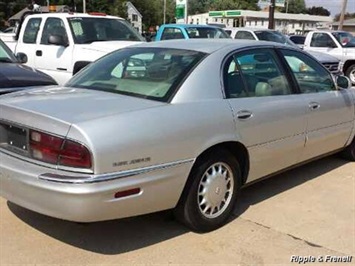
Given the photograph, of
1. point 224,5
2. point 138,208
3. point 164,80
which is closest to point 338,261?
point 138,208

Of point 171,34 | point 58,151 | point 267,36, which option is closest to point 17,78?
point 58,151

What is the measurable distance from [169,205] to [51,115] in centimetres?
112

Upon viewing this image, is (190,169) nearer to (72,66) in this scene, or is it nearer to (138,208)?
(138,208)

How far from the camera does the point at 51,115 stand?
11.5 feet

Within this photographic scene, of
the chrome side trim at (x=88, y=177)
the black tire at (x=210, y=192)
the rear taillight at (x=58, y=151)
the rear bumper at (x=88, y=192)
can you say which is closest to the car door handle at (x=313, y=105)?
the black tire at (x=210, y=192)

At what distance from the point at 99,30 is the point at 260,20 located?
80.5 metres

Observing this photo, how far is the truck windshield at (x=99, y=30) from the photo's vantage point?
9.64 m

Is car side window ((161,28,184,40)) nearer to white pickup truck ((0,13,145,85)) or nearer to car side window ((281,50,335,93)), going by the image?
white pickup truck ((0,13,145,85))

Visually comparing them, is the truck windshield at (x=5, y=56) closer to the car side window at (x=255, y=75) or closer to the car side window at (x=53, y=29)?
the car side window at (x=53, y=29)

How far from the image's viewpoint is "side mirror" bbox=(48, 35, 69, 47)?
930 centimetres

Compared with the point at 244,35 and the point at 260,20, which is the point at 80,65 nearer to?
the point at 244,35

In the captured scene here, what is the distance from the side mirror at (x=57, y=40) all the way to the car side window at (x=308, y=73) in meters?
5.36

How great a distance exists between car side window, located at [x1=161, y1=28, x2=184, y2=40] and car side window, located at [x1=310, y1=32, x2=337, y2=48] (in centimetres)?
553

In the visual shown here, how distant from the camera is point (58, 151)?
340 centimetres
